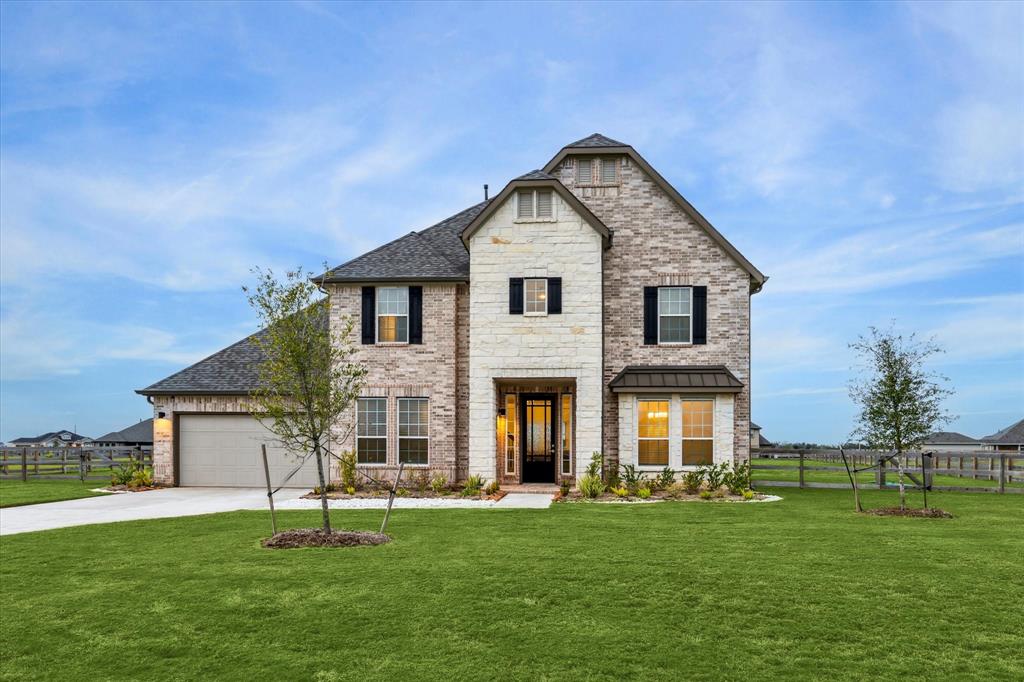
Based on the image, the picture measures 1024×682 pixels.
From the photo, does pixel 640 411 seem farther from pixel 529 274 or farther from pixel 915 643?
pixel 915 643

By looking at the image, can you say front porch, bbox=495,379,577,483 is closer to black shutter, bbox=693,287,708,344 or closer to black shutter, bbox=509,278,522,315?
black shutter, bbox=509,278,522,315

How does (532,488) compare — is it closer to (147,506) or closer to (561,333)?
(561,333)

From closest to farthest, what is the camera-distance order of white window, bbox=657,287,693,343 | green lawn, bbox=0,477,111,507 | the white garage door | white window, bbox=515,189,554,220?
1. green lawn, bbox=0,477,111,507
2. white window, bbox=515,189,554,220
3. white window, bbox=657,287,693,343
4. the white garage door

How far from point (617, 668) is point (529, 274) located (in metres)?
15.0

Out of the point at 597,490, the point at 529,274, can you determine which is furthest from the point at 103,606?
the point at 529,274

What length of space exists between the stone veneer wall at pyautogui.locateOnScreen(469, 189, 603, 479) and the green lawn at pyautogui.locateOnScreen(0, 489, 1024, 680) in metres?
7.39

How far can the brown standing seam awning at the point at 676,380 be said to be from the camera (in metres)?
19.8

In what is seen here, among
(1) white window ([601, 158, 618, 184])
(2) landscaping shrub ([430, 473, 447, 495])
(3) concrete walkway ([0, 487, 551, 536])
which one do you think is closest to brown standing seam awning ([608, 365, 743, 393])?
(3) concrete walkway ([0, 487, 551, 536])

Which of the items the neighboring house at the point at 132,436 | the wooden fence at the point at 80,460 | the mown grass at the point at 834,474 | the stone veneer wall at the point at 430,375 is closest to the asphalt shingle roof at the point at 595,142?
the stone veneer wall at the point at 430,375

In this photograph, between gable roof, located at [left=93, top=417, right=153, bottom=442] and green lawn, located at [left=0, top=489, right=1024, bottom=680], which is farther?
gable roof, located at [left=93, top=417, right=153, bottom=442]

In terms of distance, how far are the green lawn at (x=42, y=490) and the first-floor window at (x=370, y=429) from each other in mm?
7818

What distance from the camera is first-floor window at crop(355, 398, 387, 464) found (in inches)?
835

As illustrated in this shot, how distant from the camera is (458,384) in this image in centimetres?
2130

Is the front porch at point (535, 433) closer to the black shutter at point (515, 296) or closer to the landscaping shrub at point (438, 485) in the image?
the landscaping shrub at point (438, 485)
